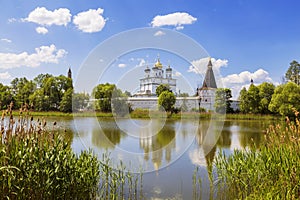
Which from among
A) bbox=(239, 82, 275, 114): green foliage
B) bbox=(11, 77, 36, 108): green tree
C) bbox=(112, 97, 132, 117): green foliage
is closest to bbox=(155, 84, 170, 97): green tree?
bbox=(112, 97, 132, 117): green foliage

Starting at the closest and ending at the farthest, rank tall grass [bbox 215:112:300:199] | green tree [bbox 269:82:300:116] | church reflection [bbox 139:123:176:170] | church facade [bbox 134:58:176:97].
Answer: tall grass [bbox 215:112:300:199] → church facade [bbox 134:58:176:97] → church reflection [bbox 139:123:176:170] → green tree [bbox 269:82:300:116]

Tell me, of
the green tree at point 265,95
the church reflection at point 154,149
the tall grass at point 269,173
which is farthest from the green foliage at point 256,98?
the tall grass at point 269,173

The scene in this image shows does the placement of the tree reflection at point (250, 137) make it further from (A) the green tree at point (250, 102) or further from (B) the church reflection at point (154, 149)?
(A) the green tree at point (250, 102)

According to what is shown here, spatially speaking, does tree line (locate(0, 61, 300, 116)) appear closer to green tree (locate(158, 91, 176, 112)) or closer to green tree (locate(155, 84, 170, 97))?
green tree (locate(158, 91, 176, 112))

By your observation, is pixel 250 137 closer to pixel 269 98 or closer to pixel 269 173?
pixel 269 173

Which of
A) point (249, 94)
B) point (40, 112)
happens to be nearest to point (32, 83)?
point (40, 112)

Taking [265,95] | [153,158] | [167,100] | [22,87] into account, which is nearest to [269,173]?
[153,158]
